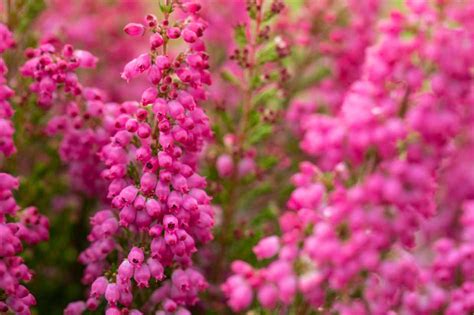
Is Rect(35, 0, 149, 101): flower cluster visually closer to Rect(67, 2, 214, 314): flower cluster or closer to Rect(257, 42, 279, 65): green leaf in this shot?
Rect(257, 42, 279, 65): green leaf

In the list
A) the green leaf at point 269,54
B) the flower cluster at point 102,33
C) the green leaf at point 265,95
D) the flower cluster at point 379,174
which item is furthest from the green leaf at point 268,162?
the flower cluster at point 102,33

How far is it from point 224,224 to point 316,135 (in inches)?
47.6

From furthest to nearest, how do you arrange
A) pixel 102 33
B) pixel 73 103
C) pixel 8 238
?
1. pixel 102 33
2. pixel 73 103
3. pixel 8 238

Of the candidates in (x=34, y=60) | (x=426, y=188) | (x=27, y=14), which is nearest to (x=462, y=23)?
(x=426, y=188)

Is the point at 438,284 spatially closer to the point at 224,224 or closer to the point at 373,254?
the point at 373,254

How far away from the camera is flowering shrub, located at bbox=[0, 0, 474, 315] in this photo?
1.81 meters

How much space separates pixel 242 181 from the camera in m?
3.00

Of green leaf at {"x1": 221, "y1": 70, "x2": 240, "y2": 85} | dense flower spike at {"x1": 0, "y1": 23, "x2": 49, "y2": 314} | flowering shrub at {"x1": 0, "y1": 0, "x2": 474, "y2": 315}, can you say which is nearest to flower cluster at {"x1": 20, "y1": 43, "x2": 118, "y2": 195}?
flowering shrub at {"x1": 0, "y1": 0, "x2": 474, "y2": 315}

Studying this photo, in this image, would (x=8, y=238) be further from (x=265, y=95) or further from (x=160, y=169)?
(x=265, y=95)

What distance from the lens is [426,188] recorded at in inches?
71.0

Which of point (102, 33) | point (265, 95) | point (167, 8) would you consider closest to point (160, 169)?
point (167, 8)

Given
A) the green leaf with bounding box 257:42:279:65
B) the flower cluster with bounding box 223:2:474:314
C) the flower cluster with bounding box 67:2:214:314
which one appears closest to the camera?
the flower cluster with bounding box 223:2:474:314

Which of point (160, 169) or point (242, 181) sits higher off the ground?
→ point (242, 181)

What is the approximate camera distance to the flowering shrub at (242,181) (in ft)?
5.93
